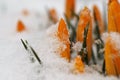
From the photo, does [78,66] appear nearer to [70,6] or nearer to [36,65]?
[36,65]

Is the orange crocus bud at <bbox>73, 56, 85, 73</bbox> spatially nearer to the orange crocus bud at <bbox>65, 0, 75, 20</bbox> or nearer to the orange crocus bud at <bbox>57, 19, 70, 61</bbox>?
the orange crocus bud at <bbox>57, 19, 70, 61</bbox>

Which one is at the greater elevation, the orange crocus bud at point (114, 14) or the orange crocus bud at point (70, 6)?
the orange crocus bud at point (114, 14)

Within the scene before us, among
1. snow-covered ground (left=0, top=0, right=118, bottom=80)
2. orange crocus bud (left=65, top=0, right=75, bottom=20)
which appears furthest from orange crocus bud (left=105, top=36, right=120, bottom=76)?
orange crocus bud (left=65, top=0, right=75, bottom=20)

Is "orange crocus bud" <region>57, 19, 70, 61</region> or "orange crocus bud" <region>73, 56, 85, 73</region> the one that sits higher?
"orange crocus bud" <region>57, 19, 70, 61</region>

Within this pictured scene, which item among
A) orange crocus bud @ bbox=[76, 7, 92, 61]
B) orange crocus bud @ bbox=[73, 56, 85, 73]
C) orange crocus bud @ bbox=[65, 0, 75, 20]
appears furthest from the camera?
orange crocus bud @ bbox=[65, 0, 75, 20]

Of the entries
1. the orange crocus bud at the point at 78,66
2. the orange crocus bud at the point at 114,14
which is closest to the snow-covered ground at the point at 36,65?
the orange crocus bud at the point at 78,66

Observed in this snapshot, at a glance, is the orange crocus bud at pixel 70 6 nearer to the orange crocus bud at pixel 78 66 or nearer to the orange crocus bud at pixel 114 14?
the orange crocus bud at pixel 114 14

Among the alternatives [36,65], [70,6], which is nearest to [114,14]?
[36,65]

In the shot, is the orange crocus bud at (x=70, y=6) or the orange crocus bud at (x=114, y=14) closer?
the orange crocus bud at (x=114, y=14)

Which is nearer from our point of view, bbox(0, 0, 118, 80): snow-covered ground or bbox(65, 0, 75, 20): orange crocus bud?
bbox(0, 0, 118, 80): snow-covered ground
